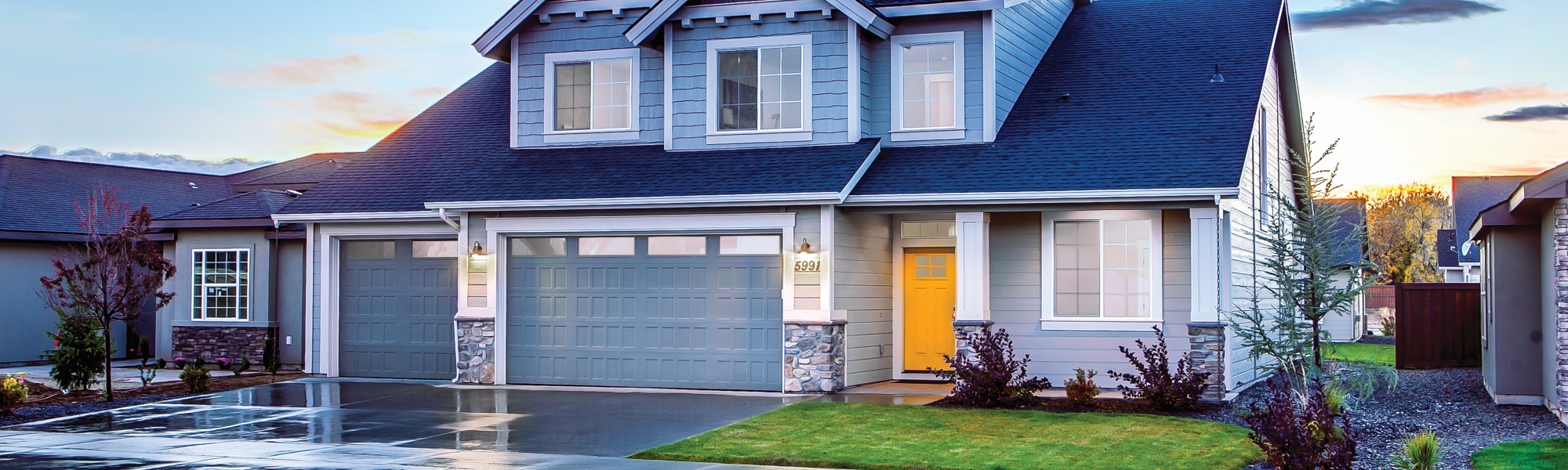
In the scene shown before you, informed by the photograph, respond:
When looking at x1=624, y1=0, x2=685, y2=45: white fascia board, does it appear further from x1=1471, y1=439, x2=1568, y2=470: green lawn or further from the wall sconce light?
x1=1471, y1=439, x2=1568, y2=470: green lawn

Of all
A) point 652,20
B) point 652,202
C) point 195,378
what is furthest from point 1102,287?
point 195,378

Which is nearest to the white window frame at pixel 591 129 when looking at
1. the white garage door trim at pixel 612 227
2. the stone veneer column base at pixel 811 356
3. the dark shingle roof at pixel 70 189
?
the white garage door trim at pixel 612 227

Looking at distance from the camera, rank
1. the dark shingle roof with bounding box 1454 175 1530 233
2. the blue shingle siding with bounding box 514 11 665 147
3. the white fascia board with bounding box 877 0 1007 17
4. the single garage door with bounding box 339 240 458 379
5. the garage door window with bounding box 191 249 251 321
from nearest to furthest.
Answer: the white fascia board with bounding box 877 0 1007 17 → the blue shingle siding with bounding box 514 11 665 147 → the single garage door with bounding box 339 240 458 379 → the garage door window with bounding box 191 249 251 321 → the dark shingle roof with bounding box 1454 175 1530 233

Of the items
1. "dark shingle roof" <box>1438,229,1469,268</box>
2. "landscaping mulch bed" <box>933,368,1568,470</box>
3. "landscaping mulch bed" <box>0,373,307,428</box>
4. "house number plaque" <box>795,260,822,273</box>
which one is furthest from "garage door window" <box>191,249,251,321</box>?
"dark shingle roof" <box>1438,229,1469,268</box>

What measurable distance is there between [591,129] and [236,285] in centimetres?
715

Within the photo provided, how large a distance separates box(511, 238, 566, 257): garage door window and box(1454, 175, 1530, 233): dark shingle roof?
3361 centimetres

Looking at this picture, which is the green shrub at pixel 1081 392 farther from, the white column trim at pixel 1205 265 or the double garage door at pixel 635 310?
the double garage door at pixel 635 310

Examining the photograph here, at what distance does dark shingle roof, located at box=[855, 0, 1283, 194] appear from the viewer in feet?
45.6

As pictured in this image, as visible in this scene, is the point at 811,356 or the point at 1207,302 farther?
the point at 811,356

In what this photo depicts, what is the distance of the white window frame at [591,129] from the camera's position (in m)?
16.6

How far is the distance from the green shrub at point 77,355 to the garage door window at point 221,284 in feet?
15.6

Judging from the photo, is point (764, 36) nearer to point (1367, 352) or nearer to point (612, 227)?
point (612, 227)

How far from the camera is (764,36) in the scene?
1578 cm

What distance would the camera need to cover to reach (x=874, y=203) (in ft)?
47.1
